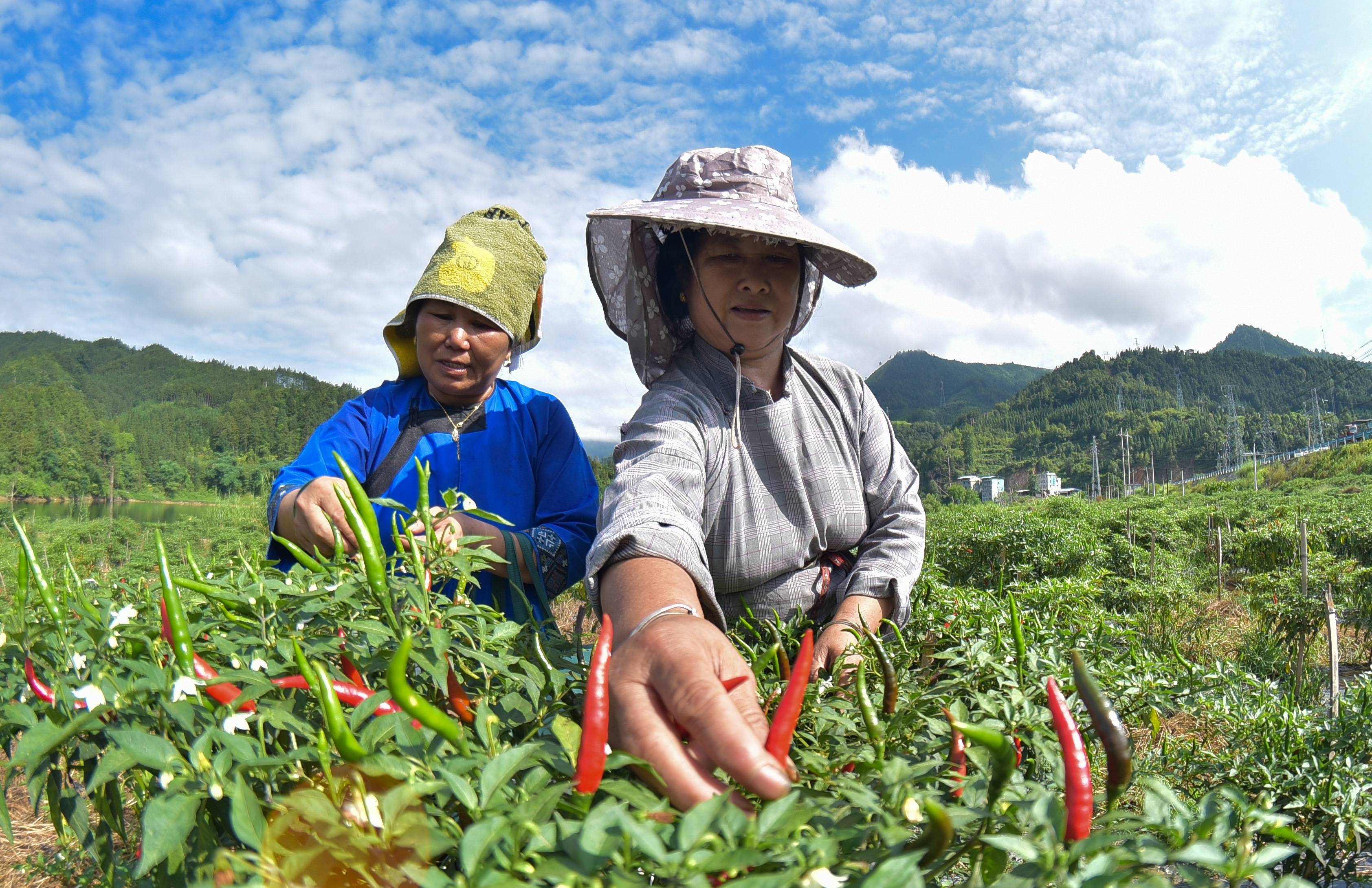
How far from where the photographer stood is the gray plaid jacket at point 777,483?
1.54 m

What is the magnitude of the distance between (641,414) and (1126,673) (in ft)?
3.18

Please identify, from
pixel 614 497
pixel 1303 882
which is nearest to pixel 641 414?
pixel 614 497

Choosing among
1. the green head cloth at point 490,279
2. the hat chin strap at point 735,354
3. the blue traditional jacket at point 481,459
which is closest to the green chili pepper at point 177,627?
the blue traditional jacket at point 481,459

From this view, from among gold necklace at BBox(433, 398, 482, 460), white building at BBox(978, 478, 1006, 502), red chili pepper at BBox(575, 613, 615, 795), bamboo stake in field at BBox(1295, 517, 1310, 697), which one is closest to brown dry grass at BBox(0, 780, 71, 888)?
gold necklace at BBox(433, 398, 482, 460)

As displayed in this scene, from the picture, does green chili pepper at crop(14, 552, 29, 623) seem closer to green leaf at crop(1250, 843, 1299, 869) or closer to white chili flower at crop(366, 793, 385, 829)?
white chili flower at crop(366, 793, 385, 829)

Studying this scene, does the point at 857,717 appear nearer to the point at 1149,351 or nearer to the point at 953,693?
the point at 953,693

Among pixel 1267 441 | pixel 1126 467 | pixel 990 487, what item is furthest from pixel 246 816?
pixel 1267 441

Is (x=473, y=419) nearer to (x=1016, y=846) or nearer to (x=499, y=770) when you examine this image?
(x=499, y=770)

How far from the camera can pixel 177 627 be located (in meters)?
0.72

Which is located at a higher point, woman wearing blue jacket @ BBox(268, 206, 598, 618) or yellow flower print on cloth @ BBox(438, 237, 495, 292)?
yellow flower print on cloth @ BBox(438, 237, 495, 292)

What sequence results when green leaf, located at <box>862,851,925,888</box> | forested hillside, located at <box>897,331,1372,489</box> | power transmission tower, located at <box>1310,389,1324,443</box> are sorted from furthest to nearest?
forested hillside, located at <box>897,331,1372,489</box>
power transmission tower, located at <box>1310,389,1324,443</box>
green leaf, located at <box>862,851,925,888</box>

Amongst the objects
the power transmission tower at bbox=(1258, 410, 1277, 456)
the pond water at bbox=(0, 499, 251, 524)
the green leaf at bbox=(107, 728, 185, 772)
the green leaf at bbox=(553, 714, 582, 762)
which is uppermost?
the power transmission tower at bbox=(1258, 410, 1277, 456)

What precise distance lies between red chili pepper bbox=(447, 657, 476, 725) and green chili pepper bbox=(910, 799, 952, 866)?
447mm

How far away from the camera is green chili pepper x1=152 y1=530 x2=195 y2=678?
0.70 m
